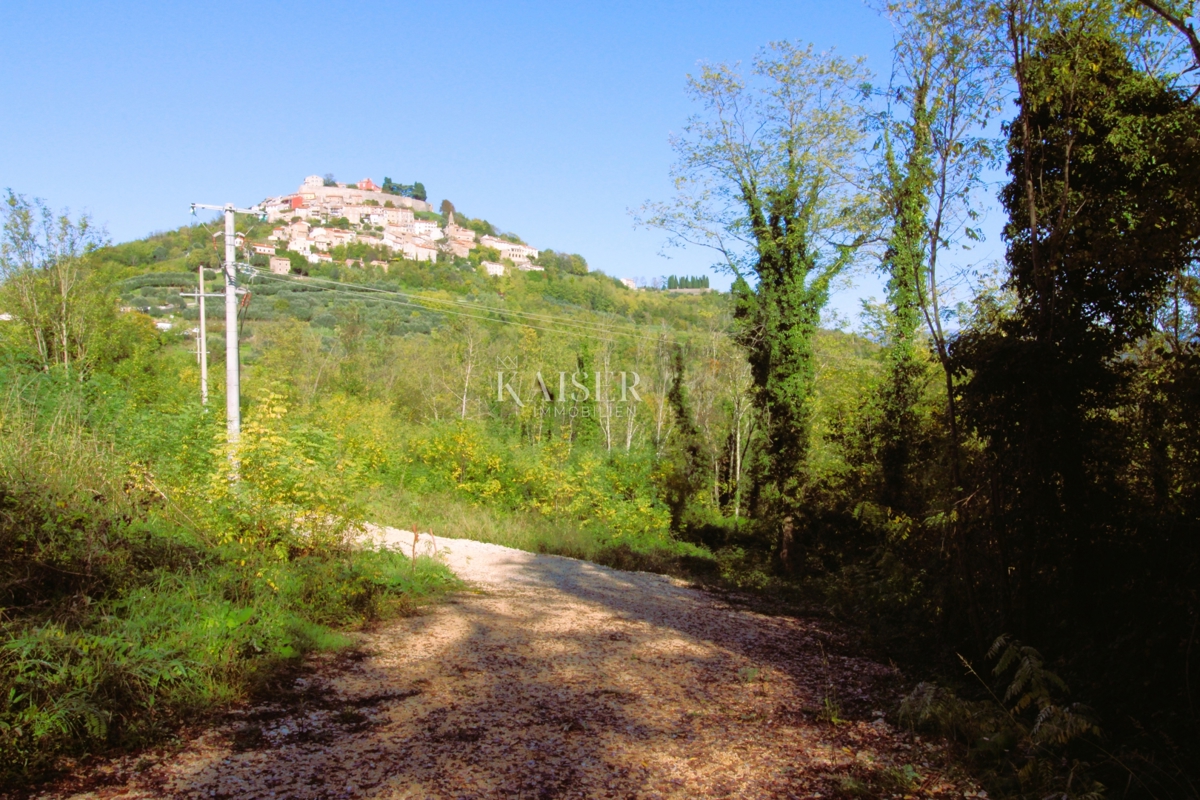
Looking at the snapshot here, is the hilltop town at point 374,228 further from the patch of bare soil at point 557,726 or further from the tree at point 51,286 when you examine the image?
the patch of bare soil at point 557,726

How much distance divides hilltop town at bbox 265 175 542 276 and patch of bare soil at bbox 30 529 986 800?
51500mm

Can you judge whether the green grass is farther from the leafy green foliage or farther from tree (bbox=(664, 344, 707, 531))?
tree (bbox=(664, 344, 707, 531))

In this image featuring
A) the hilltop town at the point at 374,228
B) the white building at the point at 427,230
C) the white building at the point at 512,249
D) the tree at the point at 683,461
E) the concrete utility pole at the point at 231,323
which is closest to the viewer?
the concrete utility pole at the point at 231,323

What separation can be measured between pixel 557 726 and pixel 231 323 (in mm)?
12070

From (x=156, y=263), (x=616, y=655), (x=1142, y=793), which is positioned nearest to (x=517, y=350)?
(x=156, y=263)

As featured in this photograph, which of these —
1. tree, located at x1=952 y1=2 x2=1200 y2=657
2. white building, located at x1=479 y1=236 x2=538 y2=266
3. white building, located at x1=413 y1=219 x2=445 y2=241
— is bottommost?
tree, located at x1=952 y1=2 x2=1200 y2=657

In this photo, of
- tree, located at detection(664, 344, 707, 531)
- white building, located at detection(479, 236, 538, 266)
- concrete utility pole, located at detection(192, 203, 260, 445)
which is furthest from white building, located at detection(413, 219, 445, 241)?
concrete utility pole, located at detection(192, 203, 260, 445)

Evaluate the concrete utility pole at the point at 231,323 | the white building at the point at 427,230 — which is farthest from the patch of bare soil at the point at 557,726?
the white building at the point at 427,230

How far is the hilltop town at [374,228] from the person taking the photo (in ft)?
215

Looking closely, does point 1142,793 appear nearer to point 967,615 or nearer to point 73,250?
point 967,615

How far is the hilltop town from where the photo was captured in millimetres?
65500

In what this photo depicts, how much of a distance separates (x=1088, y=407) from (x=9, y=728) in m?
6.98

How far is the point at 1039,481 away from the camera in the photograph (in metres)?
5.87

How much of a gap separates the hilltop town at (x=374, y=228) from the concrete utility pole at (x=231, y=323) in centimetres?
3982
